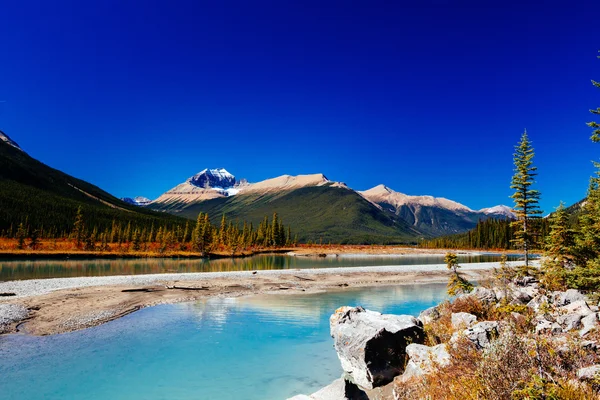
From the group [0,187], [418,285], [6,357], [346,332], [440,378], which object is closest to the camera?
[440,378]

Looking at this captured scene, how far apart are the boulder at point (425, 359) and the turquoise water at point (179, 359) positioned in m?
4.15

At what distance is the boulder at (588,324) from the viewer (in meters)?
9.15

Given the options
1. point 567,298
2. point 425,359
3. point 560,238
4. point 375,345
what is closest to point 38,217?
point 375,345

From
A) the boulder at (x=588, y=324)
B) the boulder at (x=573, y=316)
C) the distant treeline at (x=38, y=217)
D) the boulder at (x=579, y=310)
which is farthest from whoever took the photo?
the distant treeline at (x=38, y=217)

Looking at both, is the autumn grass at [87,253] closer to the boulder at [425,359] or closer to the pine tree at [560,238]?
the pine tree at [560,238]

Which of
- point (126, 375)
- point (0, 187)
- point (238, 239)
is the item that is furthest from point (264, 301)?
point (0, 187)

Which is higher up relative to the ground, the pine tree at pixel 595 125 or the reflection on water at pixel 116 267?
the pine tree at pixel 595 125

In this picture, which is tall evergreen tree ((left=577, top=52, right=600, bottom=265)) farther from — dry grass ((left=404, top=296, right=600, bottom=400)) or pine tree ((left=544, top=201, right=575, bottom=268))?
dry grass ((left=404, top=296, right=600, bottom=400))

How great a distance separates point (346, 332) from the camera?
1274 centimetres

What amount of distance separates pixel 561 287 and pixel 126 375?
21.7m

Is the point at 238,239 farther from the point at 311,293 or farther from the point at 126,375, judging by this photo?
the point at 126,375

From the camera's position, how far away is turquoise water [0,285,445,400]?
40.5 ft

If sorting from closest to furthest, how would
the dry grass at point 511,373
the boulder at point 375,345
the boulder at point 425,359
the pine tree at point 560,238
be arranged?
1. the dry grass at point 511,373
2. the boulder at point 425,359
3. the boulder at point 375,345
4. the pine tree at point 560,238

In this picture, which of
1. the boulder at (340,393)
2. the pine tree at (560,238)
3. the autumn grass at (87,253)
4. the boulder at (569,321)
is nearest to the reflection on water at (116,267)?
the autumn grass at (87,253)
